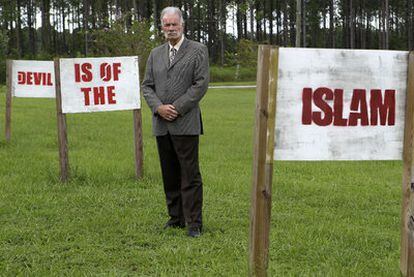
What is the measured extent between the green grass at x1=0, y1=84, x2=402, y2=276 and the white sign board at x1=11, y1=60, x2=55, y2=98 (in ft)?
3.42

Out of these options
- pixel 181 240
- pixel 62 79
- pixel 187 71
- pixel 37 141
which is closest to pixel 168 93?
pixel 187 71

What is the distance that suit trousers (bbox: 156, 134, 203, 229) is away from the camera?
18.0ft

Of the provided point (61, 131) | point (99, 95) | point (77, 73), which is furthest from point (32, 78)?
point (99, 95)

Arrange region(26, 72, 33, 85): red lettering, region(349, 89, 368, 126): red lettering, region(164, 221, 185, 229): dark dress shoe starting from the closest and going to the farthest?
region(349, 89, 368, 126): red lettering → region(164, 221, 185, 229): dark dress shoe → region(26, 72, 33, 85): red lettering

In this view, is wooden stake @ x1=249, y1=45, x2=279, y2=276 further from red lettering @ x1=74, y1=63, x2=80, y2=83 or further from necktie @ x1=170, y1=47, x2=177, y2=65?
red lettering @ x1=74, y1=63, x2=80, y2=83

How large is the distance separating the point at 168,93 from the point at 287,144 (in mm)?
2072

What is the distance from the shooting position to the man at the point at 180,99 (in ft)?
17.6

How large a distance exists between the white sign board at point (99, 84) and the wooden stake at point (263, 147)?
14.4 ft

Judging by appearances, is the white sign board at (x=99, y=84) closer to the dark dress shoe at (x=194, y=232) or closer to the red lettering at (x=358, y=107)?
the dark dress shoe at (x=194, y=232)

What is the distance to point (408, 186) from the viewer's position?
3.84 metres

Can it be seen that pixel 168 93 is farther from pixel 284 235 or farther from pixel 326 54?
pixel 326 54

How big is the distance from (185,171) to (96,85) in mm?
2811

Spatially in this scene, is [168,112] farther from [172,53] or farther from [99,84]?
[99,84]

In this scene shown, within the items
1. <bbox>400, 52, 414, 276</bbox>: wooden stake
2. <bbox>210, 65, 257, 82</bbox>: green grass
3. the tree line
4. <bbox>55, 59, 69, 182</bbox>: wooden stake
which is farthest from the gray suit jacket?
the tree line
